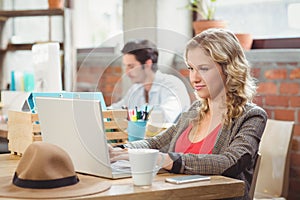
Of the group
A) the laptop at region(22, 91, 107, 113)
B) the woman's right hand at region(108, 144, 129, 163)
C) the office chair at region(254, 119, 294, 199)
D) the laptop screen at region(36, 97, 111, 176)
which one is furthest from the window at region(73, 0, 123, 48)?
the woman's right hand at region(108, 144, 129, 163)

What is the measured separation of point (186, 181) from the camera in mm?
1803

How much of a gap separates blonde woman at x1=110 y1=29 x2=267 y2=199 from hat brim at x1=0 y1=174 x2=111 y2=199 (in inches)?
6.9

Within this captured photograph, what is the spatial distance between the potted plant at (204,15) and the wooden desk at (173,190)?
2308mm

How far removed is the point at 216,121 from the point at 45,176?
28.8 inches

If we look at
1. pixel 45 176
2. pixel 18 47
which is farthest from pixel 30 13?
pixel 45 176

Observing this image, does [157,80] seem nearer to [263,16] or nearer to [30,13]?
[263,16]

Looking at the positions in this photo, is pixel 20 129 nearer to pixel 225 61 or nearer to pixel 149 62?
pixel 149 62

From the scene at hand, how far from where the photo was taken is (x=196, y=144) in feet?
7.23

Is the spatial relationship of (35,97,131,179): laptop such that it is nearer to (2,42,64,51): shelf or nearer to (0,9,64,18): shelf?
(0,9,64,18): shelf

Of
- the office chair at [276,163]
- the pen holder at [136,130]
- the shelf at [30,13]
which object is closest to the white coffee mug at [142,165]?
the pen holder at [136,130]

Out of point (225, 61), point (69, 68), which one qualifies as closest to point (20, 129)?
point (225, 61)

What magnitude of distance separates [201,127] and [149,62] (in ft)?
0.96

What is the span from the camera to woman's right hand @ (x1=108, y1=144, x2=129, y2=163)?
193 cm

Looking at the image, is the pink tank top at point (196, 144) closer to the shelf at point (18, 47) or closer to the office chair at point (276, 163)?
the office chair at point (276, 163)
